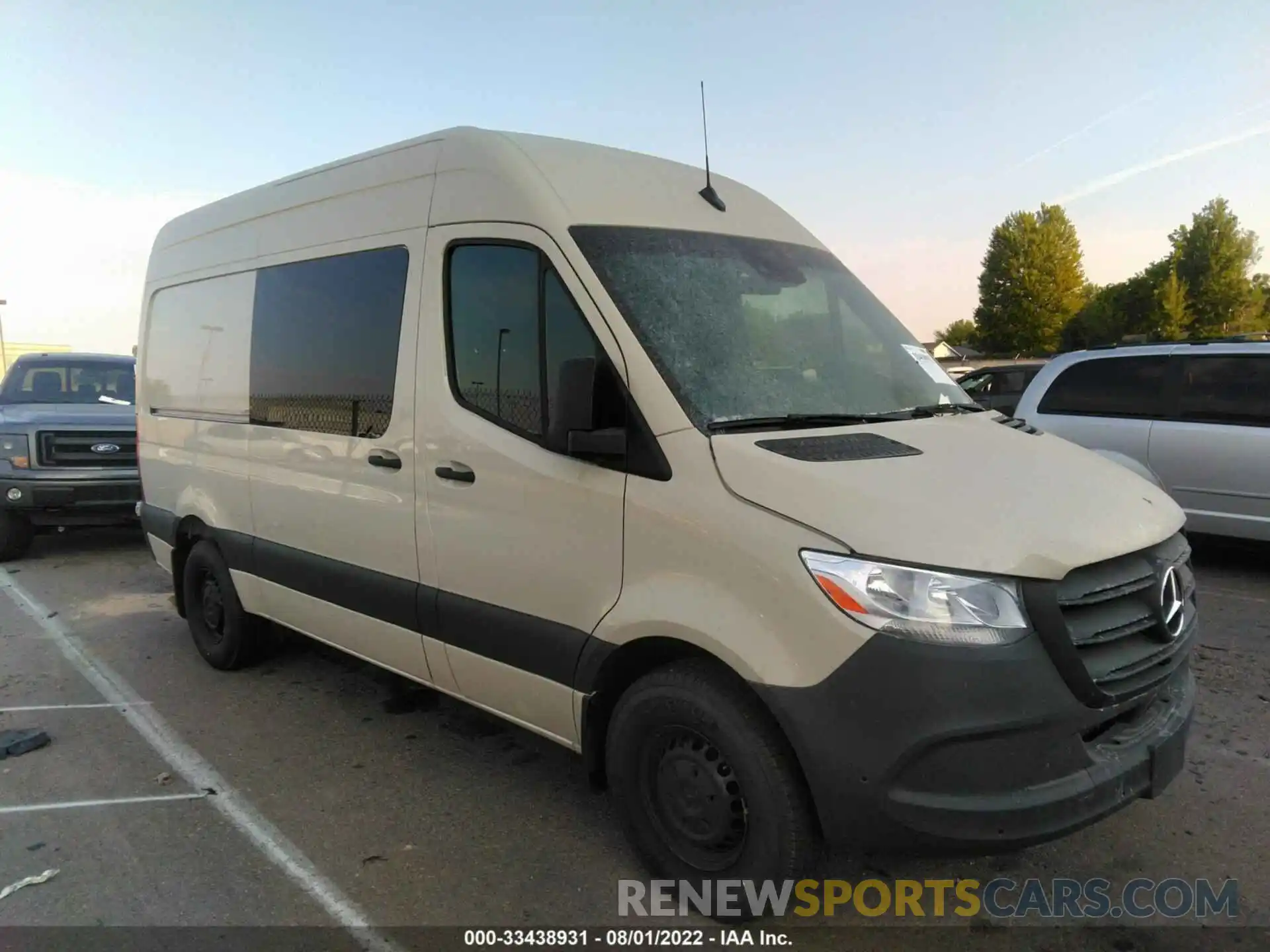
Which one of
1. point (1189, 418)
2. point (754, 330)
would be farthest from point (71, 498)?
point (1189, 418)

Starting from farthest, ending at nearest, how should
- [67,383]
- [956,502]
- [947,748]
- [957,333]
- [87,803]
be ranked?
[957,333] → [67,383] → [87,803] → [956,502] → [947,748]

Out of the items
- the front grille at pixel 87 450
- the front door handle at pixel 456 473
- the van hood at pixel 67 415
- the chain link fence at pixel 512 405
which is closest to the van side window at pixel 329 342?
the front door handle at pixel 456 473

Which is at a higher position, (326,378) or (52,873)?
(326,378)

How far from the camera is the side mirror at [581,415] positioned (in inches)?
111

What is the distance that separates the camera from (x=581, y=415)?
2.85m

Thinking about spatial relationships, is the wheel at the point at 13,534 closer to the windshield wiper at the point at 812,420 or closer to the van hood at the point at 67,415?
the van hood at the point at 67,415

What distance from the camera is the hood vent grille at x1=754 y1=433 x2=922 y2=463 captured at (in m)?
2.70

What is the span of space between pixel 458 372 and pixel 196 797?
2111 millimetres

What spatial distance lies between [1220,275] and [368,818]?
76461 mm

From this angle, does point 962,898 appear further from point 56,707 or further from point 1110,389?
point 1110,389

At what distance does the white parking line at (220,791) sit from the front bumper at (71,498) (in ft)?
8.40

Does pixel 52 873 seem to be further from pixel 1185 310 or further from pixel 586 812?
pixel 1185 310

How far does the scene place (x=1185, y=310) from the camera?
66062 mm

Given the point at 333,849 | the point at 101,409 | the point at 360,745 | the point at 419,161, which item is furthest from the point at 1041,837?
the point at 101,409
